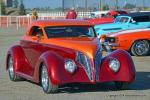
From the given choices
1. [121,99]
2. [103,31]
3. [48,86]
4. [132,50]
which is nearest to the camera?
[121,99]

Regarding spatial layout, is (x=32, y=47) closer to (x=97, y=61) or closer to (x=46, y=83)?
(x=46, y=83)

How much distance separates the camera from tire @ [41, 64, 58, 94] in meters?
10.9

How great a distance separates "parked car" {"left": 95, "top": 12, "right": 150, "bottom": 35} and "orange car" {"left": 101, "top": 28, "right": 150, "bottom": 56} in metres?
2.35

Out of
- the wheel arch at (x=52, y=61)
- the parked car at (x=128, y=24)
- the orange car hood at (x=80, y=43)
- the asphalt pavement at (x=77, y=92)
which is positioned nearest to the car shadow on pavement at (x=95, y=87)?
the asphalt pavement at (x=77, y=92)

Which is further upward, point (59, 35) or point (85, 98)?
point (59, 35)

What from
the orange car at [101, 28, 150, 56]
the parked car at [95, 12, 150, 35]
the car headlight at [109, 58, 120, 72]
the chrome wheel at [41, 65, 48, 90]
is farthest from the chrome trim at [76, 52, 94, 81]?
the parked car at [95, 12, 150, 35]

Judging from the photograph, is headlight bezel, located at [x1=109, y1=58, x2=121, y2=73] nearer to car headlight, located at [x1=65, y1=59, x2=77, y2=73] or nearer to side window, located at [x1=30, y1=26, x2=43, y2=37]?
car headlight, located at [x1=65, y1=59, x2=77, y2=73]

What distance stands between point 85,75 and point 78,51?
51 cm

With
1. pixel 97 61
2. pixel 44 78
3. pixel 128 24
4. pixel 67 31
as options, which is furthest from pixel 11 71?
pixel 128 24

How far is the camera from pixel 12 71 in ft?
43.6

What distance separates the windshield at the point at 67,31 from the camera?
12180mm

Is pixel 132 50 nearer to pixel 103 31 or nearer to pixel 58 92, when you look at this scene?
pixel 103 31

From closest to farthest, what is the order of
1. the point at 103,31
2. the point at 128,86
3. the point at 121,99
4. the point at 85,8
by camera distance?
the point at 121,99
the point at 128,86
the point at 103,31
the point at 85,8

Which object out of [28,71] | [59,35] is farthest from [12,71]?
[59,35]
